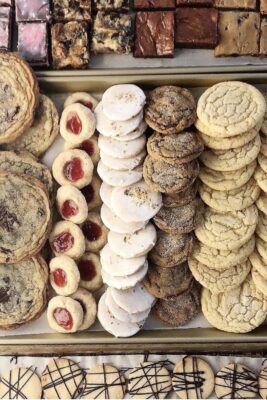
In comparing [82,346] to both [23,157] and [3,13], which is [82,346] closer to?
[23,157]

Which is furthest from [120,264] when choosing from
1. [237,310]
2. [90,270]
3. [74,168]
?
[237,310]

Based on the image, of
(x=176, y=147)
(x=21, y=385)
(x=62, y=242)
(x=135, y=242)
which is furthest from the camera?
(x=21, y=385)

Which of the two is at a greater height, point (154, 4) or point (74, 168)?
point (154, 4)

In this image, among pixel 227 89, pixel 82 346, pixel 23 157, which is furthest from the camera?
pixel 82 346

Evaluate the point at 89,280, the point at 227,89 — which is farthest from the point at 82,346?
the point at 227,89

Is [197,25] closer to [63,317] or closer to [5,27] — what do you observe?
[5,27]

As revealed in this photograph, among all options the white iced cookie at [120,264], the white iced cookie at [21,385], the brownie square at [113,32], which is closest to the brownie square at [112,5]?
the brownie square at [113,32]
